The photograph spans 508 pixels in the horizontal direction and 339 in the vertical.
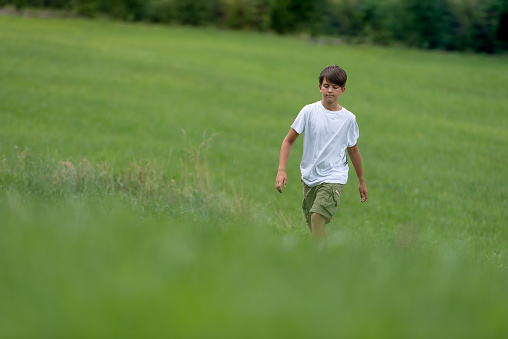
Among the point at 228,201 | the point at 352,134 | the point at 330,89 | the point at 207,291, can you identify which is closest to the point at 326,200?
the point at 352,134

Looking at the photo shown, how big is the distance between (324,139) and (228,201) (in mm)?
2406

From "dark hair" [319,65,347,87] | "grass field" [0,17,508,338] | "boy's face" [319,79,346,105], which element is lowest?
"grass field" [0,17,508,338]

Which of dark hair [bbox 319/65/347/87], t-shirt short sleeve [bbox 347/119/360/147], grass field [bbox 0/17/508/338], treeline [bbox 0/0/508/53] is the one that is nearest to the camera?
grass field [bbox 0/17/508/338]

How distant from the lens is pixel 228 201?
802 cm

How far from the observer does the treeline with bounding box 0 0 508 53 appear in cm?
5306

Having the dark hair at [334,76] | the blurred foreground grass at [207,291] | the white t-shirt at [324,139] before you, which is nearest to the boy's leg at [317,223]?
the white t-shirt at [324,139]

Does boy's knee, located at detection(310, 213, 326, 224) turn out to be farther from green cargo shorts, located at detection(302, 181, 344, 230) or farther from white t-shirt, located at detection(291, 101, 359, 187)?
white t-shirt, located at detection(291, 101, 359, 187)

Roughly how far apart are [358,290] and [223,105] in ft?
67.0

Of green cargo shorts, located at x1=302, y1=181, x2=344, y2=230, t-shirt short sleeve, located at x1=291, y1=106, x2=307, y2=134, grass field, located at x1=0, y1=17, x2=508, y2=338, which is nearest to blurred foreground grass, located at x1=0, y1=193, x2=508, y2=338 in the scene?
grass field, located at x1=0, y1=17, x2=508, y2=338

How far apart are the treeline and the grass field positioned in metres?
17.0

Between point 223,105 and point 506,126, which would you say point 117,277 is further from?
point 506,126

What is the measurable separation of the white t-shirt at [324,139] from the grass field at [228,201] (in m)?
0.77

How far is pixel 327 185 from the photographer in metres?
6.00

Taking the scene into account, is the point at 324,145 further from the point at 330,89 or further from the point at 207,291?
the point at 207,291
